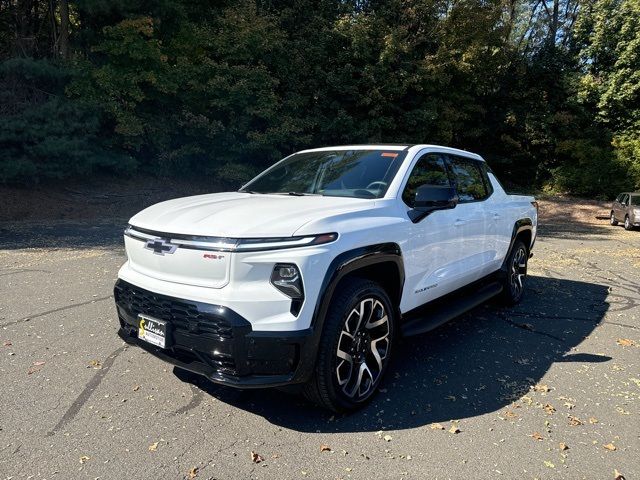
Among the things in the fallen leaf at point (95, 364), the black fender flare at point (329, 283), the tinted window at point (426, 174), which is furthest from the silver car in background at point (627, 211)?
the fallen leaf at point (95, 364)

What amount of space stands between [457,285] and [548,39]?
2975 cm

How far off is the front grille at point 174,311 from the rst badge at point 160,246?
278 mm

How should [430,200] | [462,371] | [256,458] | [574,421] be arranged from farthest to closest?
[462,371] < [430,200] < [574,421] < [256,458]

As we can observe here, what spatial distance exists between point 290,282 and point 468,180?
9.82 feet

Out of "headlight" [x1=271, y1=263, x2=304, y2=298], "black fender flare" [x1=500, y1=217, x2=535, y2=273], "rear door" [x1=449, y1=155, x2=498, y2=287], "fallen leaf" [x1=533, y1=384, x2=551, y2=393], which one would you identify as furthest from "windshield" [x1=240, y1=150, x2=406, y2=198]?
"black fender flare" [x1=500, y1=217, x2=535, y2=273]

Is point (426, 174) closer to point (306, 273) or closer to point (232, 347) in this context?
point (306, 273)

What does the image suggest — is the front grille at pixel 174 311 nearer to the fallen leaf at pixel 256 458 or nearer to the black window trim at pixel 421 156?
the fallen leaf at pixel 256 458

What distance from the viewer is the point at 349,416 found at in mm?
3188

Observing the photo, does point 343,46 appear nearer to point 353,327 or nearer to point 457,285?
point 457,285

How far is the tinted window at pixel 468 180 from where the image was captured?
4.77 meters

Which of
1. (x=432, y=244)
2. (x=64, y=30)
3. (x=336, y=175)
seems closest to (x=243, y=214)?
(x=336, y=175)

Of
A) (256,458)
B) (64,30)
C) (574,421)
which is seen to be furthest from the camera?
(64,30)

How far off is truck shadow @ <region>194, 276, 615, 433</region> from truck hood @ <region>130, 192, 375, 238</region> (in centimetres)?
127

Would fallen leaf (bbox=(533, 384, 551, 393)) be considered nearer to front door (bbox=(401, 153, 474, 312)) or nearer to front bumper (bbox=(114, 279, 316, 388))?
front door (bbox=(401, 153, 474, 312))
